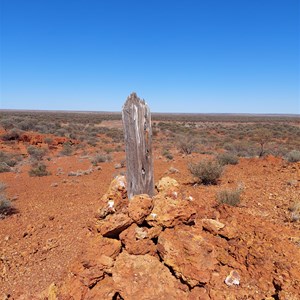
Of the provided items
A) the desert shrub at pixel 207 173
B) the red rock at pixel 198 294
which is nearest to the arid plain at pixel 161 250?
the red rock at pixel 198 294

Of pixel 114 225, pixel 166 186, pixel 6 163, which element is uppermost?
pixel 166 186

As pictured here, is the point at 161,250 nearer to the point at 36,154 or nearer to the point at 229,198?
the point at 229,198

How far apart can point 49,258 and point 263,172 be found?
6896mm

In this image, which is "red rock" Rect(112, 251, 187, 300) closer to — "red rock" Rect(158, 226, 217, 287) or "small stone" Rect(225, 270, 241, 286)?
"red rock" Rect(158, 226, 217, 287)

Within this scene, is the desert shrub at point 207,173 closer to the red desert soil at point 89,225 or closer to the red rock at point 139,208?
the red desert soil at point 89,225

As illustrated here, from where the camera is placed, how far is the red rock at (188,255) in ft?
9.29

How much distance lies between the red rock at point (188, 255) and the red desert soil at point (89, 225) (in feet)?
0.58

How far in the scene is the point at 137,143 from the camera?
10.8 feet

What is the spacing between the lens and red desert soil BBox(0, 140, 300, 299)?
3.17 m

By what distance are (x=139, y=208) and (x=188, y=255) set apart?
0.77m

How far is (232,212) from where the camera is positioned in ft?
13.9

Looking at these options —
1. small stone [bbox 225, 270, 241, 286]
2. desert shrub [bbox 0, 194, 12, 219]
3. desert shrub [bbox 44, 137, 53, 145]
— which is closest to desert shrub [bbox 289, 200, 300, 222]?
small stone [bbox 225, 270, 241, 286]

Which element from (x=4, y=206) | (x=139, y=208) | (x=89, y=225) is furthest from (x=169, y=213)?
(x=4, y=206)

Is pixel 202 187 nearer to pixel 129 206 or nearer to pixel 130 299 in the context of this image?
pixel 129 206
